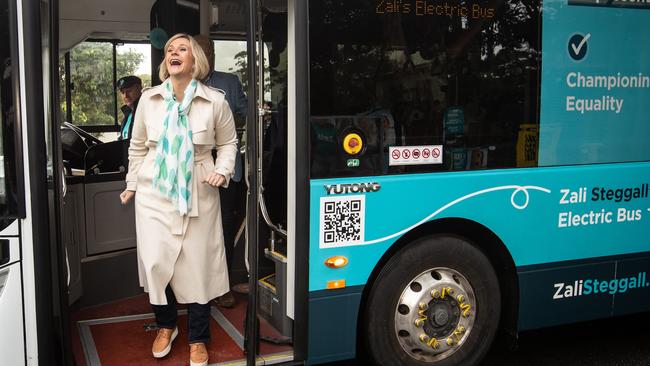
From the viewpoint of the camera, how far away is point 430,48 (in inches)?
148

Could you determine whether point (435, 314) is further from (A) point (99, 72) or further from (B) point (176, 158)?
(A) point (99, 72)

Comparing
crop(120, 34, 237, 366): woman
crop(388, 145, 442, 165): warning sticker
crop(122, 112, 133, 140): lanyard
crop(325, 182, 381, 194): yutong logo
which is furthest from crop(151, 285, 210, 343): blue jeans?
crop(122, 112, 133, 140): lanyard

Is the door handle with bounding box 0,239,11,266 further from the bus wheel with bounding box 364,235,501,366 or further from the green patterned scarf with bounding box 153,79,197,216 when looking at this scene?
the bus wheel with bounding box 364,235,501,366

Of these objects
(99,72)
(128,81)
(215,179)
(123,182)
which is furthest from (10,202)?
(99,72)

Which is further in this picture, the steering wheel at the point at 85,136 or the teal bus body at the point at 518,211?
the steering wheel at the point at 85,136

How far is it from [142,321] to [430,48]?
95.7 inches

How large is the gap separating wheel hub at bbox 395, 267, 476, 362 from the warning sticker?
0.64 metres

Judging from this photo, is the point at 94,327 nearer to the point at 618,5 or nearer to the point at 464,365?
the point at 464,365

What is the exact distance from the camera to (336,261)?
3637 millimetres

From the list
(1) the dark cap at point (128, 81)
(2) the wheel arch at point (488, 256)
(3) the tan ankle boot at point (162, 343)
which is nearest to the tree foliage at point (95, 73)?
(1) the dark cap at point (128, 81)

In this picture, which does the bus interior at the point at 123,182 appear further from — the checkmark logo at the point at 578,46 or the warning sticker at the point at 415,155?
the checkmark logo at the point at 578,46

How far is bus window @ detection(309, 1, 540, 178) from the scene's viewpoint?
Answer: 355 centimetres

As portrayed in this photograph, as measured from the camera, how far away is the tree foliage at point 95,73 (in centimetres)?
582

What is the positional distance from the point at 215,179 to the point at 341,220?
2.25ft
